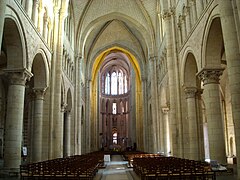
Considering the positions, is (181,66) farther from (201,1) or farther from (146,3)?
(146,3)

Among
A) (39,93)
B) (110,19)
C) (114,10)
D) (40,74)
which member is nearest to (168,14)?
(40,74)

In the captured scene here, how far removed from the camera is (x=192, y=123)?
18.5 meters

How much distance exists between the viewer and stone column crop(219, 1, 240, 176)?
10.3 metres

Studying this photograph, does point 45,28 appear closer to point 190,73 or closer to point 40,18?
point 40,18

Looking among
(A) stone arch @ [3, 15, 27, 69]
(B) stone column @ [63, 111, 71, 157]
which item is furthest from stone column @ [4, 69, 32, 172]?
(B) stone column @ [63, 111, 71, 157]

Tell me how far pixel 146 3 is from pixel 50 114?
62.2 ft

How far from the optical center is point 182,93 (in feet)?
66.0

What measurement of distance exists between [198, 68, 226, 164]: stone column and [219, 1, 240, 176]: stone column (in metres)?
3.89

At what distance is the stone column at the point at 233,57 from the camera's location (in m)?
10.3

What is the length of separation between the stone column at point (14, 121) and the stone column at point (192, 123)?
1090 cm

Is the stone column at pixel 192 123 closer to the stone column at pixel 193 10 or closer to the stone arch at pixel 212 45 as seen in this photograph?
the stone arch at pixel 212 45

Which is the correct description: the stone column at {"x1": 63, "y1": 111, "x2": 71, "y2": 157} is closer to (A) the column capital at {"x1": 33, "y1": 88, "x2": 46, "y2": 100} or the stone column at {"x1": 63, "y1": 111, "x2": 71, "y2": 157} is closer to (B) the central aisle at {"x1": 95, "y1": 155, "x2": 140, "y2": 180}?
(B) the central aisle at {"x1": 95, "y1": 155, "x2": 140, "y2": 180}

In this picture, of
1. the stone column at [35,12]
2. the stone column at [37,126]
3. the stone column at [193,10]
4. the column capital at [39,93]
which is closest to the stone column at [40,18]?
the stone column at [35,12]

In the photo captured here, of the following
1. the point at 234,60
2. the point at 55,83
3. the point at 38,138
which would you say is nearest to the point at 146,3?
the point at 55,83
